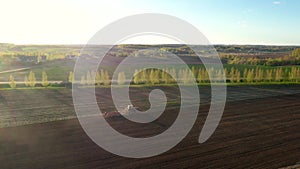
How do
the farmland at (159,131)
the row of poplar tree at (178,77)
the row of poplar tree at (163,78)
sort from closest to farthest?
the farmland at (159,131) < the row of poplar tree at (163,78) < the row of poplar tree at (178,77)

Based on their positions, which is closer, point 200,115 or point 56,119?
point 56,119

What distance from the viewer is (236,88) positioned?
46.1m

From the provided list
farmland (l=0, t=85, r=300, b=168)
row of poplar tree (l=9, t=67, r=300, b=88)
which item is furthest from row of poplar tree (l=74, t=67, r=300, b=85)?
farmland (l=0, t=85, r=300, b=168)

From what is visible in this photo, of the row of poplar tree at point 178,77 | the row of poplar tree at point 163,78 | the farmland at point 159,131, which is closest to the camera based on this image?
the farmland at point 159,131

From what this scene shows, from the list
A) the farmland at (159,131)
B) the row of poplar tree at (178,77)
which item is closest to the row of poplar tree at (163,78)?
the row of poplar tree at (178,77)

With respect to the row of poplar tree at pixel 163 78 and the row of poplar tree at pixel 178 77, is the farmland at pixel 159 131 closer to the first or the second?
the row of poplar tree at pixel 163 78

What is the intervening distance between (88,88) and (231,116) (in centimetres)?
2136

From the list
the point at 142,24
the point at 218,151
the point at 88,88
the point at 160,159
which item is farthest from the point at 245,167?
the point at 88,88

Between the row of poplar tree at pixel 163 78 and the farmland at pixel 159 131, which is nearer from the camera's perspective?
the farmland at pixel 159 131

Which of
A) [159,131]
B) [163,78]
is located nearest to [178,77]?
[163,78]

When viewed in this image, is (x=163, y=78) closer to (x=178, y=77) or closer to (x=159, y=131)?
(x=178, y=77)

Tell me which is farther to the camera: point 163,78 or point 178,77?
point 178,77

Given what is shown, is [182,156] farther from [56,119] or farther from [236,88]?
[236,88]

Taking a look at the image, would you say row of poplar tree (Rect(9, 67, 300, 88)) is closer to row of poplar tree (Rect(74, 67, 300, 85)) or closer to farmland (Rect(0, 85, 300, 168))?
row of poplar tree (Rect(74, 67, 300, 85))
